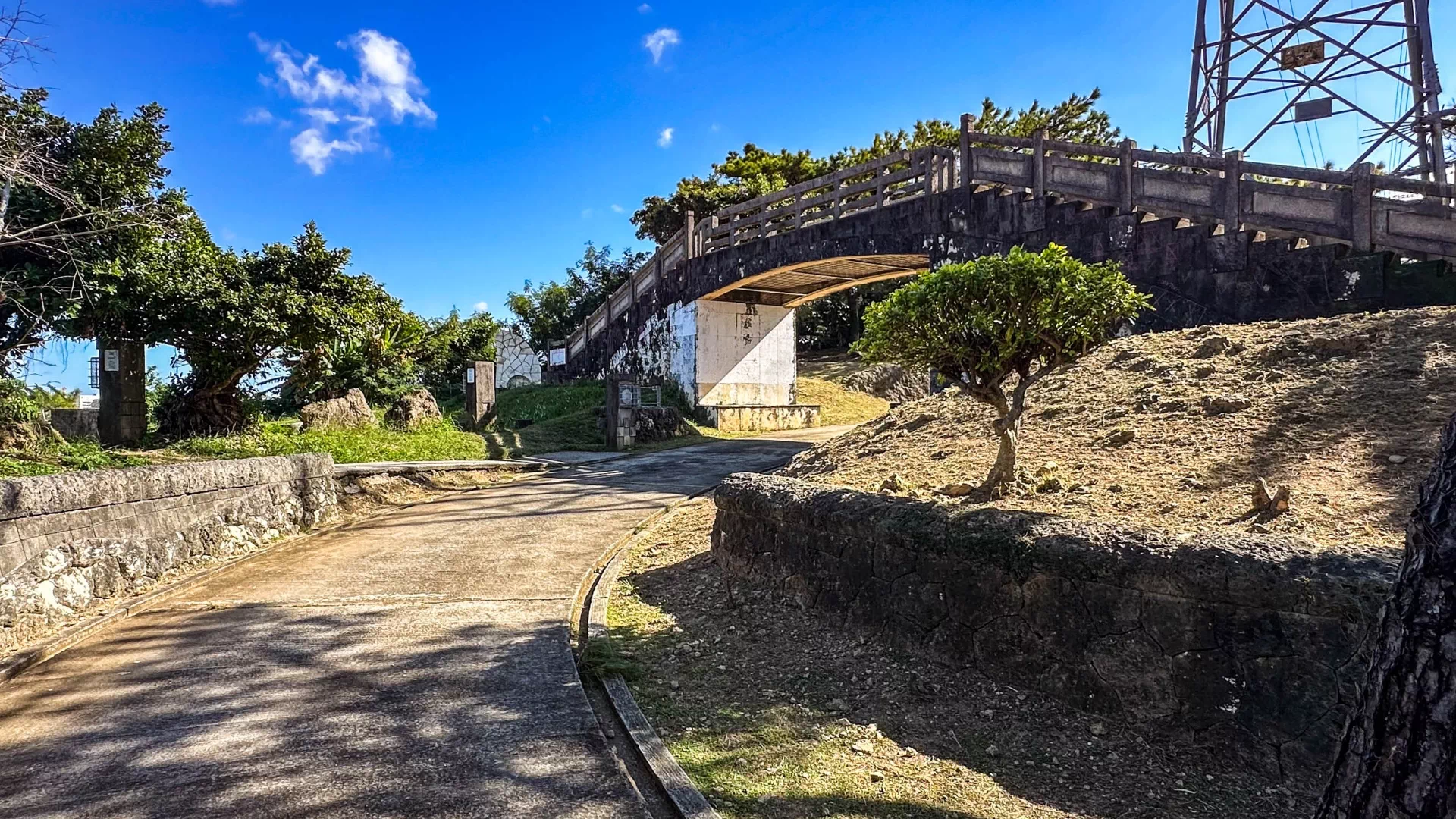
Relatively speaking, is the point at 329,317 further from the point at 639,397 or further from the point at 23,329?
the point at 639,397

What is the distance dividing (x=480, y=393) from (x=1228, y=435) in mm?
16212

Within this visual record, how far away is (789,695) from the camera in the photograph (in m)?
4.27

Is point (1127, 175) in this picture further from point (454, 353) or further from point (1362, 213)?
point (454, 353)

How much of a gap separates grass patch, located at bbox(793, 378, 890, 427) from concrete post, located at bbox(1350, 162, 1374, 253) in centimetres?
1399

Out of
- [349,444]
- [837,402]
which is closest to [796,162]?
[837,402]

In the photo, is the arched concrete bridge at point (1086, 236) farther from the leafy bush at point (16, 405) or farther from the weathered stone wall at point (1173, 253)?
the leafy bush at point (16, 405)

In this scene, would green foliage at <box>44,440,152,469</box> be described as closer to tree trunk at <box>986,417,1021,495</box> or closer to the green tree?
the green tree

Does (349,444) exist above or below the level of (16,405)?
below

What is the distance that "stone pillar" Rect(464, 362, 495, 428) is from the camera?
60.6 ft

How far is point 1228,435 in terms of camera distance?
5.62m

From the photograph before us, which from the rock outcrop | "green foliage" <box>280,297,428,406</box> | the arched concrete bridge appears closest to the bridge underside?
the arched concrete bridge

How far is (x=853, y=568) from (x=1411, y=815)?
345 cm

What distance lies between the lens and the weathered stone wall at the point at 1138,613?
2904mm

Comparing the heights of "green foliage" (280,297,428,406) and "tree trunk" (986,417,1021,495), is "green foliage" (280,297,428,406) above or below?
above
